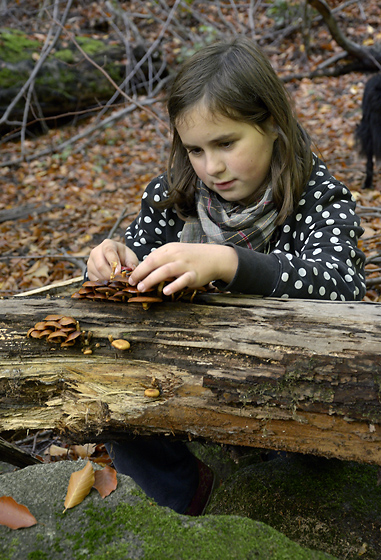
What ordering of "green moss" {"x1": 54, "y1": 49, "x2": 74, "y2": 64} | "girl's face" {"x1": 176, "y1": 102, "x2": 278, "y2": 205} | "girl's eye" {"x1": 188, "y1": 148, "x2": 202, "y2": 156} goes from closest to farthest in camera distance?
"girl's face" {"x1": 176, "y1": 102, "x2": 278, "y2": 205} < "girl's eye" {"x1": 188, "y1": 148, "x2": 202, "y2": 156} < "green moss" {"x1": 54, "y1": 49, "x2": 74, "y2": 64}

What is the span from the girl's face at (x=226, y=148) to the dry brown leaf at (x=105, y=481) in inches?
64.5

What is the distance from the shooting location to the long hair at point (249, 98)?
2.33 metres

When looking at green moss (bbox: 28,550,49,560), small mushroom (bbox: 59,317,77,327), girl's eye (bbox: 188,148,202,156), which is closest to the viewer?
green moss (bbox: 28,550,49,560)

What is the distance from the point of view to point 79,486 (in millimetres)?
1414

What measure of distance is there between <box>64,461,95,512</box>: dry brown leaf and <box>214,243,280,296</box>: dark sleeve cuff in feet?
3.16

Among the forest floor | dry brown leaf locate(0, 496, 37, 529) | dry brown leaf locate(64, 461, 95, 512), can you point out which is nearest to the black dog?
the forest floor

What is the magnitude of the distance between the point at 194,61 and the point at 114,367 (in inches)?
72.8

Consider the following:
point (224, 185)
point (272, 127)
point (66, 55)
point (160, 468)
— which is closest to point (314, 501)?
point (160, 468)

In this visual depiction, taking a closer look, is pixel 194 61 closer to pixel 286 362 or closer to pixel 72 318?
pixel 72 318

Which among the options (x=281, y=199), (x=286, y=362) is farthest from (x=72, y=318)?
(x=281, y=199)

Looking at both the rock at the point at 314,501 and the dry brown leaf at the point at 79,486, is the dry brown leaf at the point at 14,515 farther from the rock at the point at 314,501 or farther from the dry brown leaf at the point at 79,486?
the rock at the point at 314,501

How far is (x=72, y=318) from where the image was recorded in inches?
75.6

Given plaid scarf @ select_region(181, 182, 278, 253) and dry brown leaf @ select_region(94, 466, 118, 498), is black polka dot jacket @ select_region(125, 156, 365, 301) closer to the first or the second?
plaid scarf @ select_region(181, 182, 278, 253)

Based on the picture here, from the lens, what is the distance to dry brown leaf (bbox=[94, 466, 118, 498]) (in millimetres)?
1418
